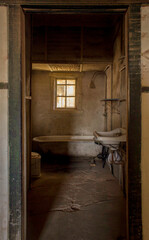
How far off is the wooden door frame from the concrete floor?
A: 2.00 feet

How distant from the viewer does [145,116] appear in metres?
1.68

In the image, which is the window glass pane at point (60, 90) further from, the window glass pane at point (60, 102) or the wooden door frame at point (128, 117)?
the wooden door frame at point (128, 117)

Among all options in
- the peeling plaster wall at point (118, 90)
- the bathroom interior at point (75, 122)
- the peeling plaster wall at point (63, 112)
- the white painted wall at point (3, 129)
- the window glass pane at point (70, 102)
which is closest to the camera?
the white painted wall at point (3, 129)

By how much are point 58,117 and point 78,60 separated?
2134 millimetres

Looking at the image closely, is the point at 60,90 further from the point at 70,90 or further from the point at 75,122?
the point at 75,122

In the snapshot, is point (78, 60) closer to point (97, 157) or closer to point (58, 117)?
point (58, 117)

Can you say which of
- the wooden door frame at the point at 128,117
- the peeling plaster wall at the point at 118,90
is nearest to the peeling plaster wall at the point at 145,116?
the wooden door frame at the point at 128,117

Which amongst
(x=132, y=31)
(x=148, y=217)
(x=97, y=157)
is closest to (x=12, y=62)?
(x=132, y=31)

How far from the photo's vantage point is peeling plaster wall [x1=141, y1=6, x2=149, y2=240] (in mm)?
1658

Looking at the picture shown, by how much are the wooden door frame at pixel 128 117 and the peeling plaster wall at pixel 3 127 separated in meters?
0.05

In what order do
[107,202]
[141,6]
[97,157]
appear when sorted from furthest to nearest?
1. [97,157]
2. [107,202]
3. [141,6]

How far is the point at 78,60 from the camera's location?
5.07 metres

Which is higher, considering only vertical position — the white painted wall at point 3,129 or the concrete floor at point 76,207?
the white painted wall at point 3,129

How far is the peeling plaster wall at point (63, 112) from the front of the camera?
20.5 feet
